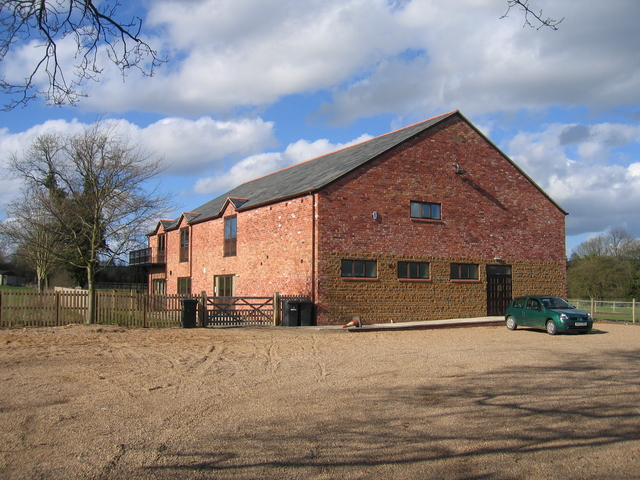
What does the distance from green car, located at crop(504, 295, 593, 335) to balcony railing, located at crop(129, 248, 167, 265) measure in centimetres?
2622

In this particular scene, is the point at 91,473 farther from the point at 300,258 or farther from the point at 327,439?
the point at 300,258

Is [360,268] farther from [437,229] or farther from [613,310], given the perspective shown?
[613,310]

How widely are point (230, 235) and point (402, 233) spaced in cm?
1005

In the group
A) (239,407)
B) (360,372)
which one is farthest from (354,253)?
(239,407)

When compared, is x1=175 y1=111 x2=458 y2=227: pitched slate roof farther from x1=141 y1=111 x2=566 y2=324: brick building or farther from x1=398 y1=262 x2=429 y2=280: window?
x1=398 y1=262 x2=429 y2=280: window

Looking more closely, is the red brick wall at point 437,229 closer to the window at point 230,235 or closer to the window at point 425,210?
the window at point 425,210

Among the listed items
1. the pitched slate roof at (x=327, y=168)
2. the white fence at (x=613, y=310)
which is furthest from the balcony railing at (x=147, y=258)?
the white fence at (x=613, y=310)

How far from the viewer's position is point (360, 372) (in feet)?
36.9

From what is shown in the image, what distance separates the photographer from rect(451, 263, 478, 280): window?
26531 millimetres

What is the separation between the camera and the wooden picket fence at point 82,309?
19344 millimetres

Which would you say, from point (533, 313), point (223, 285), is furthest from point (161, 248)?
point (533, 313)

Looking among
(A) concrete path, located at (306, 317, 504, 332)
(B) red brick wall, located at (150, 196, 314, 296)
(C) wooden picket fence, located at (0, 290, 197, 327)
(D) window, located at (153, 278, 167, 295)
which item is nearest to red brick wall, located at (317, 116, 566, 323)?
(A) concrete path, located at (306, 317, 504, 332)

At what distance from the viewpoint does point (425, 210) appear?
2602cm

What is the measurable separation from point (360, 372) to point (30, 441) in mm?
6418
